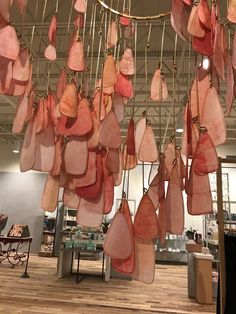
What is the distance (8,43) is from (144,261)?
554mm

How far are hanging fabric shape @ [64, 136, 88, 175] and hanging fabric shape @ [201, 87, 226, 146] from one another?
268 mm

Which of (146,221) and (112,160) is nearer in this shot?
(146,221)

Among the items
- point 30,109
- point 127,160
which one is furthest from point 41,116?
point 127,160

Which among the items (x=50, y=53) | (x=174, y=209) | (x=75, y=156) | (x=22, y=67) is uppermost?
(x=50, y=53)

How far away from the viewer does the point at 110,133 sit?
2.18 ft

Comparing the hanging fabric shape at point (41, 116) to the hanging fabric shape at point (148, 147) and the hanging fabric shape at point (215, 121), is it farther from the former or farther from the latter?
the hanging fabric shape at point (215, 121)

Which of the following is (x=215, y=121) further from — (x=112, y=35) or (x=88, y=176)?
(x=112, y=35)

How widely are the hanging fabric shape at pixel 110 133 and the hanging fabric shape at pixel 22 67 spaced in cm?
25

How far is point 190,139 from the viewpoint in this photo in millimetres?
694

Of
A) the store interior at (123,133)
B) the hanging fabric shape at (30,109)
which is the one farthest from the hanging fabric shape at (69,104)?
the hanging fabric shape at (30,109)

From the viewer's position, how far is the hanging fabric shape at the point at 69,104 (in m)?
0.66

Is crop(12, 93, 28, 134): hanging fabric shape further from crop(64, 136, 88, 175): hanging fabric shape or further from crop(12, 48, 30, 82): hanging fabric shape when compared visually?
crop(64, 136, 88, 175): hanging fabric shape

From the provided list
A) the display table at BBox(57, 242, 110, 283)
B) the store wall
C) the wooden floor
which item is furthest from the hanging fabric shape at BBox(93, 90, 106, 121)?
the store wall

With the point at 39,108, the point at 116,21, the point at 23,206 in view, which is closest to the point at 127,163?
the point at 39,108
